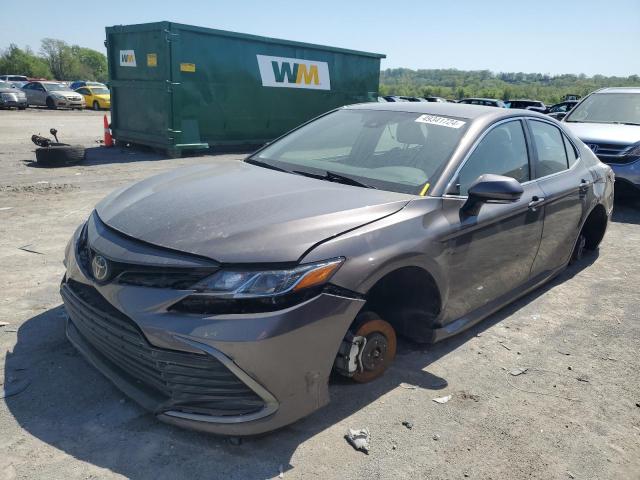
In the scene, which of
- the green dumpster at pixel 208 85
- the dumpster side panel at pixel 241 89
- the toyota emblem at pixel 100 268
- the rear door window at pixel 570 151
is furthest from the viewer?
the dumpster side panel at pixel 241 89

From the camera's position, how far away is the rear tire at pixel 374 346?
291 centimetres

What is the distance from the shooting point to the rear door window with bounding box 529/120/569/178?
13.9 feet

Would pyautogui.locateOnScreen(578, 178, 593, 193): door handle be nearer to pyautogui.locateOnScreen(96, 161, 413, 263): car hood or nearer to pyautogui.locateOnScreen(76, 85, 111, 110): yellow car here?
pyautogui.locateOnScreen(96, 161, 413, 263): car hood

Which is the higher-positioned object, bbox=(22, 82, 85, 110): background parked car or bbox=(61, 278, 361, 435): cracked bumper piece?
bbox=(22, 82, 85, 110): background parked car

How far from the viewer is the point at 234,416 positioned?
2.38 meters

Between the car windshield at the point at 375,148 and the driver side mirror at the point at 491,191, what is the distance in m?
0.25

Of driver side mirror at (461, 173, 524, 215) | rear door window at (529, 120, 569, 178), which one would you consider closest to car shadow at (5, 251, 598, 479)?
driver side mirror at (461, 173, 524, 215)

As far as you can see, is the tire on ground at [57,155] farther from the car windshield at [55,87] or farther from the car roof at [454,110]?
the car windshield at [55,87]

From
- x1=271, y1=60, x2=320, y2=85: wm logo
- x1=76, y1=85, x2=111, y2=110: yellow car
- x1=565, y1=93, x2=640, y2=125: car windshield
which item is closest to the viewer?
x1=565, y1=93, x2=640, y2=125: car windshield

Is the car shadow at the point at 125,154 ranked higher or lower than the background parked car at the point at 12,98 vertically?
lower

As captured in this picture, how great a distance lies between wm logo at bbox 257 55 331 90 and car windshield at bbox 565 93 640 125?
23.9 feet

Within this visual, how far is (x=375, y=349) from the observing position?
3021mm

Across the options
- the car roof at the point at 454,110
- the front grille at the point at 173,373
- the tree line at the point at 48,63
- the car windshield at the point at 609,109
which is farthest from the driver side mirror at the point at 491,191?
the tree line at the point at 48,63

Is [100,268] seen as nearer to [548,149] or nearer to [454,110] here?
[454,110]
